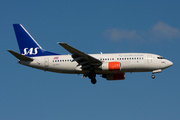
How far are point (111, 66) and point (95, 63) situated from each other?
2528 millimetres

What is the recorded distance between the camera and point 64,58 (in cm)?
4444

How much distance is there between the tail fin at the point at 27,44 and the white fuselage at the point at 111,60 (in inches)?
73.1

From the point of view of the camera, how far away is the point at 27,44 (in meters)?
47.9

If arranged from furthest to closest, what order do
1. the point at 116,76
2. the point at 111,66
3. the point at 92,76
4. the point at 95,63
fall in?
the point at 116,76 < the point at 92,76 < the point at 95,63 < the point at 111,66

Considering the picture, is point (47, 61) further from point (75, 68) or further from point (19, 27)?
point (19, 27)

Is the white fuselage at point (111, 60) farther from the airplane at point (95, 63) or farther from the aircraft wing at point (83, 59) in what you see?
the aircraft wing at point (83, 59)

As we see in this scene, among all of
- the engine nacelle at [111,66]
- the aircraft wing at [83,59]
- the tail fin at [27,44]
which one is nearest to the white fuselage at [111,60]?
the engine nacelle at [111,66]

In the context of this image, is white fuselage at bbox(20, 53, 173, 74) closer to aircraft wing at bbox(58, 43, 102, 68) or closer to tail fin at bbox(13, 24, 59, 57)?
aircraft wing at bbox(58, 43, 102, 68)

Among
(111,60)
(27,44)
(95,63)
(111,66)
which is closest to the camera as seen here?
(111,66)

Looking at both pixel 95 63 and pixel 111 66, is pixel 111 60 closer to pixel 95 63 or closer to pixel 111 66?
pixel 111 66

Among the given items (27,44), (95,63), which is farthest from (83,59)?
(27,44)

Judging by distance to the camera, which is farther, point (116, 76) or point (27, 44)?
point (27, 44)

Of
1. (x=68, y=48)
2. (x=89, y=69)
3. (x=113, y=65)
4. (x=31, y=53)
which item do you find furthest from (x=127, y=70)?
(x=31, y=53)

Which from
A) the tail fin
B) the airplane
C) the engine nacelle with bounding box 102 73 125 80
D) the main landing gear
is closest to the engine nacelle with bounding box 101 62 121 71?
the airplane
